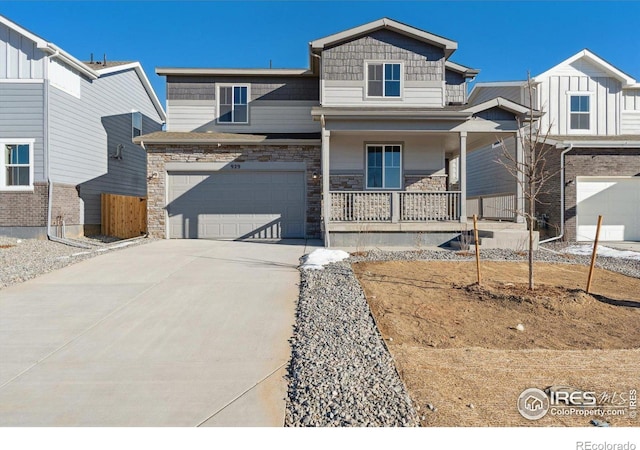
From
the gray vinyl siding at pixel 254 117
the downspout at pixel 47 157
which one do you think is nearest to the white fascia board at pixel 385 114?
the gray vinyl siding at pixel 254 117

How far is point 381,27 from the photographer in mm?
12562

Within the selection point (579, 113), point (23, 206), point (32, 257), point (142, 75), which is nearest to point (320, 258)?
point (32, 257)

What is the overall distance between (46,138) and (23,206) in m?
2.31

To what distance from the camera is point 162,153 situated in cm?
1289

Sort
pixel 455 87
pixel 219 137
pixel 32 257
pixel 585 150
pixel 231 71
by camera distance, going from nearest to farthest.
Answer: pixel 32 257
pixel 219 137
pixel 585 150
pixel 231 71
pixel 455 87

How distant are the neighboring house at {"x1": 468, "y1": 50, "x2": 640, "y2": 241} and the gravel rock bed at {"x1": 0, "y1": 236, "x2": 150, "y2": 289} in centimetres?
1292

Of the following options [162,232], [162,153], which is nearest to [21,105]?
[162,153]

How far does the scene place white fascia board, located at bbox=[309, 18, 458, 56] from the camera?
1234cm

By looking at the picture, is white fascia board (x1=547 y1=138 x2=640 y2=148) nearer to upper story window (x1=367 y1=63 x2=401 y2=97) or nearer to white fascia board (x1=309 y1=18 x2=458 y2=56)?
white fascia board (x1=309 y1=18 x2=458 y2=56)

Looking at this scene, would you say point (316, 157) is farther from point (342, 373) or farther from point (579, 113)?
point (579, 113)

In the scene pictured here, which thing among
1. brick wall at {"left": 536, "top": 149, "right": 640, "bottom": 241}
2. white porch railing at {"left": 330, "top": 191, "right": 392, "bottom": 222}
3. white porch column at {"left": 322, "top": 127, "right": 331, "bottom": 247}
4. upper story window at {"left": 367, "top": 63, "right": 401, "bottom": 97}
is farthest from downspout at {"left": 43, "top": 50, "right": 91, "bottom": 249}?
brick wall at {"left": 536, "top": 149, "right": 640, "bottom": 241}

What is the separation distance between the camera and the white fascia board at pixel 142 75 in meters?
15.5

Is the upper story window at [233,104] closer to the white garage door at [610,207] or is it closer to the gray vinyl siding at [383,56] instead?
the gray vinyl siding at [383,56]

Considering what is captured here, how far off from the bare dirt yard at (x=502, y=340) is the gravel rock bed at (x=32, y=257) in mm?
6203
